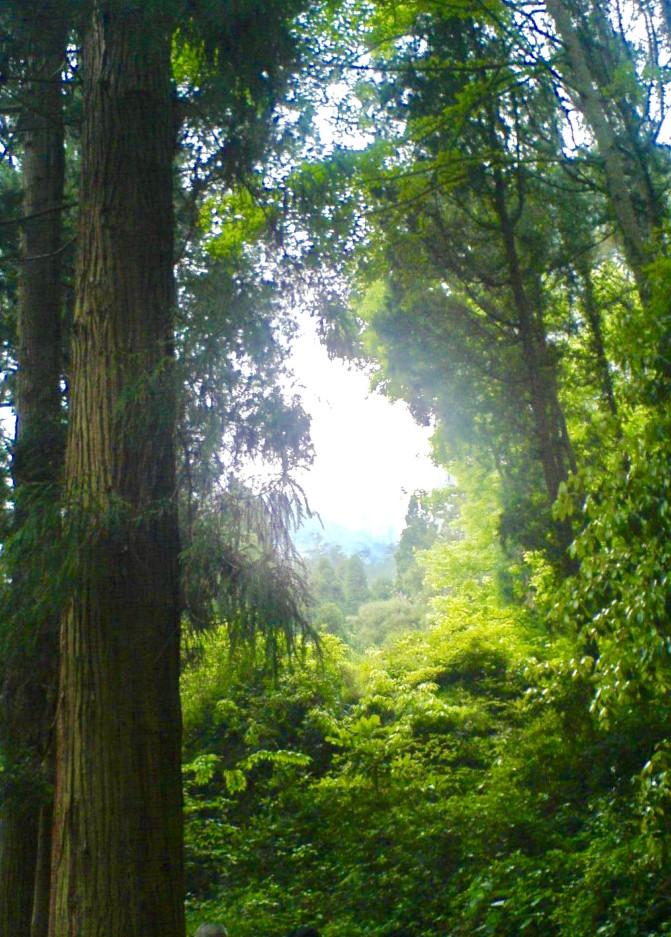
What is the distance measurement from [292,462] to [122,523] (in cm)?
113

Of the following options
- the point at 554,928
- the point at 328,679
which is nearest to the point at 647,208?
the point at 328,679

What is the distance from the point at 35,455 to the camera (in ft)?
22.3

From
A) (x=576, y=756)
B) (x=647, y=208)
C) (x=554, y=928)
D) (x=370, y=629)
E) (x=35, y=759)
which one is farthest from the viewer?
(x=370, y=629)

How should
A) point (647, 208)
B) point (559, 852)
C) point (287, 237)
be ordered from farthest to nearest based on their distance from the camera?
1. point (647, 208)
2. point (559, 852)
3. point (287, 237)

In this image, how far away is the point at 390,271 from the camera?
13.4 meters

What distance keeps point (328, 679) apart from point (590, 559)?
29.5ft

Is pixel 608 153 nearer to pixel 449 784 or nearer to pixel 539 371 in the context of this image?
pixel 539 371

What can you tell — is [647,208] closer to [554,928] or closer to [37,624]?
[554,928]

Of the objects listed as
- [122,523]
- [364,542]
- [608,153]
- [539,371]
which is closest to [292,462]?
[122,523]

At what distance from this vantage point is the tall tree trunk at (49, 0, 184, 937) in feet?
13.1

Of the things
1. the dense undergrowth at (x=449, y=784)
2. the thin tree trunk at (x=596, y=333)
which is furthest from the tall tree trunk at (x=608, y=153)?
the thin tree trunk at (x=596, y=333)

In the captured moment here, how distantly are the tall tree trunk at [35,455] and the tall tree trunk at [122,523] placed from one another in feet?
1.05

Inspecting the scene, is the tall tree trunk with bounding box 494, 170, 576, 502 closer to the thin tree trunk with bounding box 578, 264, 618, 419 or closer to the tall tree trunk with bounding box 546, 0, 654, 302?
the thin tree trunk with bounding box 578, 264, 618, 419

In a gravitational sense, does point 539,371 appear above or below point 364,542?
below
